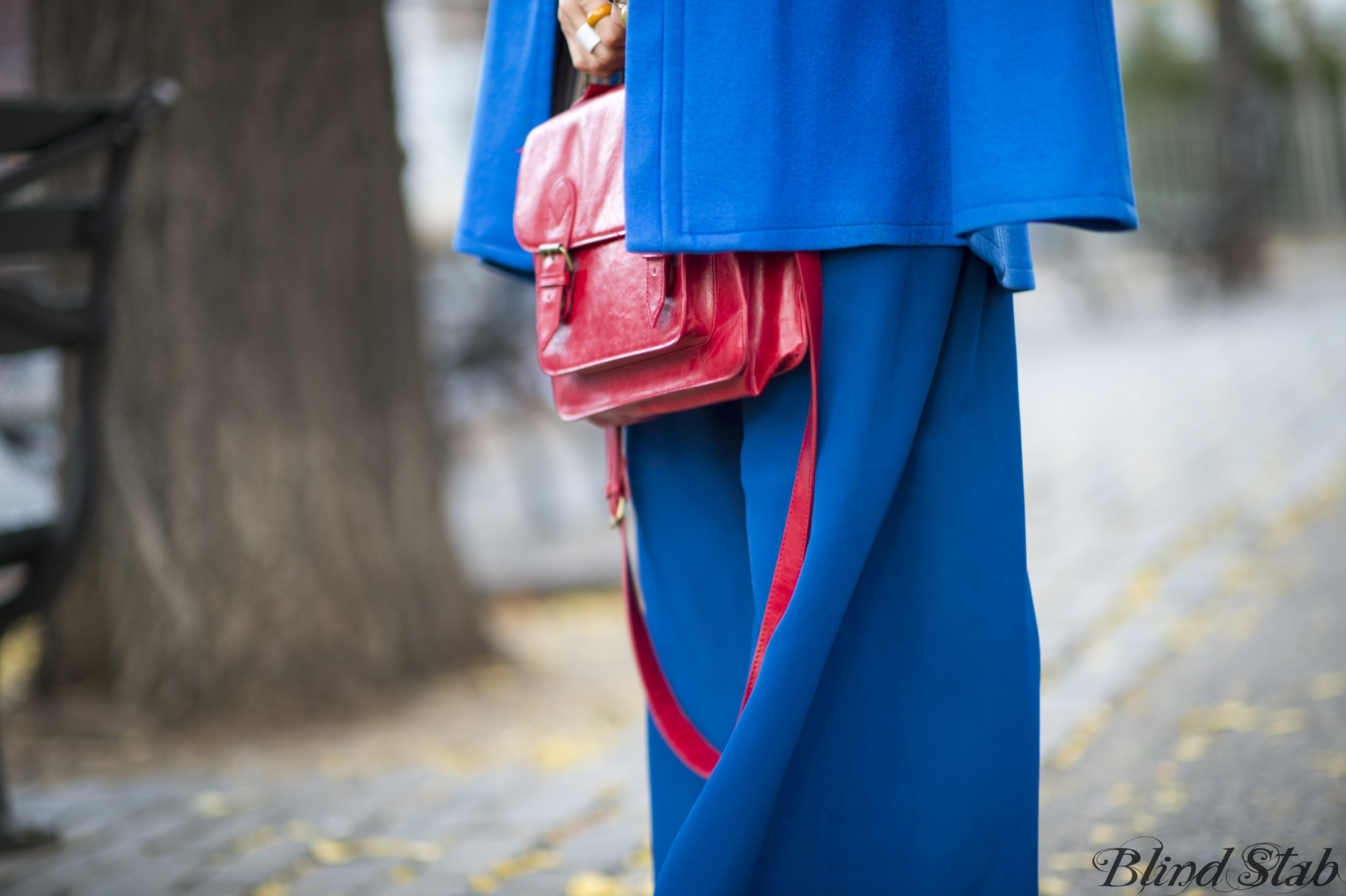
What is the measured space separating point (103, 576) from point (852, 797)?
9.06ft

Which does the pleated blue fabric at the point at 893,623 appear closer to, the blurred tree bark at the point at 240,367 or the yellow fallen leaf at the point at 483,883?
the yellow fallen leaf at the point at 483,883

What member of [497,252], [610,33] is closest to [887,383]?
[610,33]

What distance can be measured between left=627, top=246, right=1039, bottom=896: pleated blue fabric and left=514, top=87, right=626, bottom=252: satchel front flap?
0.89ft

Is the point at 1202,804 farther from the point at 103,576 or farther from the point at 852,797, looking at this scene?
the point at 103,576

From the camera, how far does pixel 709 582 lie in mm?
1610

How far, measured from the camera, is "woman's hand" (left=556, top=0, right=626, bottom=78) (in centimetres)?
144

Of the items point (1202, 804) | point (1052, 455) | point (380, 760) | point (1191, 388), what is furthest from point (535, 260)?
point (1191, 388)

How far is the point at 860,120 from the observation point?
4.41 feet

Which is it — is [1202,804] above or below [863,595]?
below

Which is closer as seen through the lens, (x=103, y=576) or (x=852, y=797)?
(x=852, y=797)

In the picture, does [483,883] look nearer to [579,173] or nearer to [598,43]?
[579,173]

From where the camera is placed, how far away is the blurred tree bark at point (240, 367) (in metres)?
3.29

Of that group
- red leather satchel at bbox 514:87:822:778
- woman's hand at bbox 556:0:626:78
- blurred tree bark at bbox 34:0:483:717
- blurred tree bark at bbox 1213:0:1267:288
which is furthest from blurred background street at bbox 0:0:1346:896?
blurred tree bark at bbox 1213:0:1267:288

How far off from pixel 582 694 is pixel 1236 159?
1362 cm
